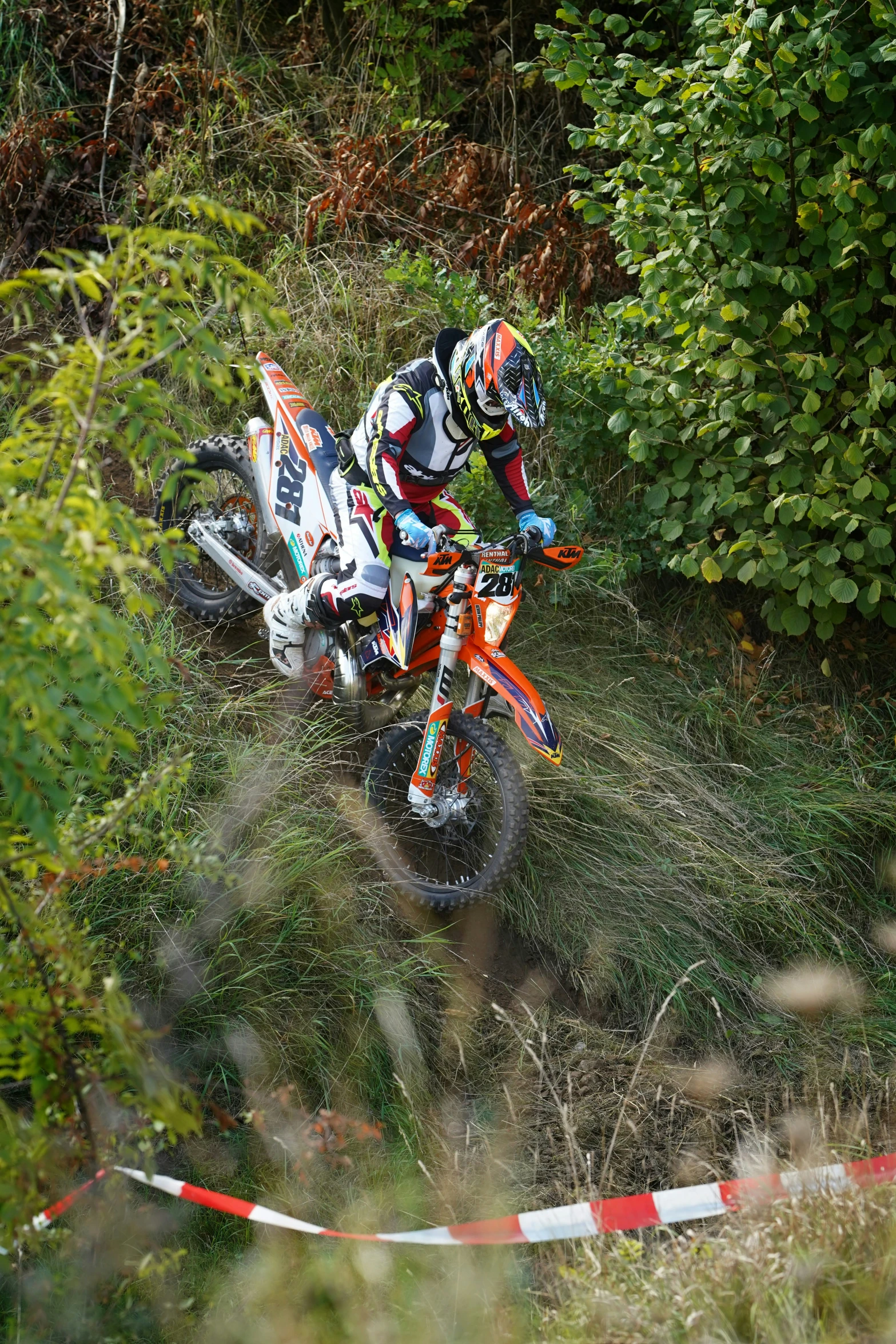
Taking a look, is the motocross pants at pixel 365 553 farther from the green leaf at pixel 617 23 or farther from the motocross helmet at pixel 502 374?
the green leaf at pixel 617 23

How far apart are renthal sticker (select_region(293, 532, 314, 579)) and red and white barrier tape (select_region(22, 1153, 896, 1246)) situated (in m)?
2.70

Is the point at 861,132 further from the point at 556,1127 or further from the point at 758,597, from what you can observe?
the point at 556,1127

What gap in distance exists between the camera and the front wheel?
157 inches

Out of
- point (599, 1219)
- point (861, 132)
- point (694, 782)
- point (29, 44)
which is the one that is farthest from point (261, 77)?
point (599, 1219)

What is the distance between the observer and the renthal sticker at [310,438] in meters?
4.90

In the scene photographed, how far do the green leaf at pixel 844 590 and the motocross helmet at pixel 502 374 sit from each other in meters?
1.93

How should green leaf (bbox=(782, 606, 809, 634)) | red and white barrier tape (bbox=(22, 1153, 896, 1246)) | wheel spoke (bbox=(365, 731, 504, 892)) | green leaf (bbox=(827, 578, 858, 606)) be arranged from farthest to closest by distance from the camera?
green leaf (bbox=(782, 606, 809, 634)) → green leaf (bbox=(827, 578, 858, 606)) → wheel spoke (bbox=(365, 731, 504, 892)) → red and white barrier tape (bbox=(22, 1153, 896, 1246))

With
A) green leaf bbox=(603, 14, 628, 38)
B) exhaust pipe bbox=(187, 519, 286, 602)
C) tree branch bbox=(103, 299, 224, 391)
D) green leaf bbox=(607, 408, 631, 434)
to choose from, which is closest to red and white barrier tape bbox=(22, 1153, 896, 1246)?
tree branch bbox=(103, 299, 224, 391)

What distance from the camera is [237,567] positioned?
5180 mm

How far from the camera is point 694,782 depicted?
5.03 m

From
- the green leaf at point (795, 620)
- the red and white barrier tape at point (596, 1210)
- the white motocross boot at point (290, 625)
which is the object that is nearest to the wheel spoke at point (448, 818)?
the white motocross boot at point (290, 625)

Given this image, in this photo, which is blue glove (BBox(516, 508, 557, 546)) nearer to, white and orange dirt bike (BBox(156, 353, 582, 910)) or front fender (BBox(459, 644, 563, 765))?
white and orange dirt bike (BBox(156, 353, 582, 910))

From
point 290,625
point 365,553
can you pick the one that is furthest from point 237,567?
point 365,553

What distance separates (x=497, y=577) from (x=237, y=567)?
1739mm
